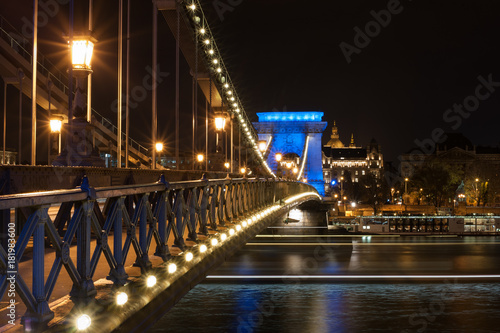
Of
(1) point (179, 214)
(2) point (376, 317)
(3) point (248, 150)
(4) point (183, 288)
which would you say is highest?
(3) point (248, 150)

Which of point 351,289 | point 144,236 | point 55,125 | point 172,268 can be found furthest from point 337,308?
point 144,236

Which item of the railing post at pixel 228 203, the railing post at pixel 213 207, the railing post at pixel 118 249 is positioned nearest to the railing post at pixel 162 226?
the railing post at pixel 118 249

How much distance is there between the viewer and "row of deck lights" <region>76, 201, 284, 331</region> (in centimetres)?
490

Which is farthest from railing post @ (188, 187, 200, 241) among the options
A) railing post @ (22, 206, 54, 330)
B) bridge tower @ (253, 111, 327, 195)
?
bridge tower @ (253, 111, 327, 195)

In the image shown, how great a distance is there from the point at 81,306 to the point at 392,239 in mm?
91753

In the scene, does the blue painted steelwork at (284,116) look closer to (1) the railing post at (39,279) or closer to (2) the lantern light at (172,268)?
(2) the lantern light at (172,268)

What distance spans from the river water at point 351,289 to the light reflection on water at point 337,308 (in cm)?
8

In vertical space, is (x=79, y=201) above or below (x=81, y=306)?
above

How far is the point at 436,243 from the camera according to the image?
90562 mm

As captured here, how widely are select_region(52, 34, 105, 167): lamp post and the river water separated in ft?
106

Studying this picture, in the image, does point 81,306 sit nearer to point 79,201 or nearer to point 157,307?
point 79,201

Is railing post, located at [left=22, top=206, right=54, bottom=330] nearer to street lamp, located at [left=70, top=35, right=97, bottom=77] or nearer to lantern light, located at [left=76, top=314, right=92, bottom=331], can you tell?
lantern light, located at [left=76, top=314, right=92, bottom=331]

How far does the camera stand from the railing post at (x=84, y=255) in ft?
16.1

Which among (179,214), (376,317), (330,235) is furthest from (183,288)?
(330,235)
